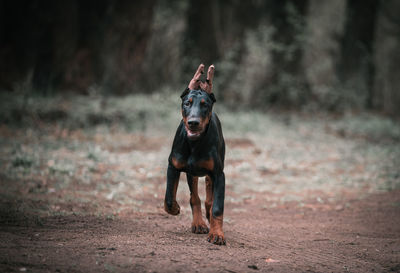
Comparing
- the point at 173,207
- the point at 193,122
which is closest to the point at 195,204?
the point at 173,207

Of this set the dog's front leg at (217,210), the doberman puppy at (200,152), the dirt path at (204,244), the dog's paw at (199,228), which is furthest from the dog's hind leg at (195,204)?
the dog's front leg at (217,210)

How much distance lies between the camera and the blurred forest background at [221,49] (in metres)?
12.7

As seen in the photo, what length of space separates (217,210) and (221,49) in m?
13.2

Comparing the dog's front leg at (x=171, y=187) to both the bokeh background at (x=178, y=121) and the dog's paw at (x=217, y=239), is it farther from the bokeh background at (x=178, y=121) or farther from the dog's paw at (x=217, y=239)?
the dog's paw at (x=217, y=239)

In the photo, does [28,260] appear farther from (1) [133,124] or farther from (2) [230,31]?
(2) [230,31]

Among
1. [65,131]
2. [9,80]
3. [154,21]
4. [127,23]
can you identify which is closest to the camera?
[65,131]

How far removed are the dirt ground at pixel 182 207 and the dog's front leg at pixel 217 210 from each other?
0.32ft

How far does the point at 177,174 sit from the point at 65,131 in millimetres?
7838

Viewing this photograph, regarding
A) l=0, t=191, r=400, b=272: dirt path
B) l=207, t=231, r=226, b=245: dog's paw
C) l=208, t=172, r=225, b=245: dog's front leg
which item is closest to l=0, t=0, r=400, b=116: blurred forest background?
l=0, t=191, r=400, b=272: dirt path

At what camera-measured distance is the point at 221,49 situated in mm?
16594

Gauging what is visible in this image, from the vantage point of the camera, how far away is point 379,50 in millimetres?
17922

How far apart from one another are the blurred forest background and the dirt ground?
261 cm

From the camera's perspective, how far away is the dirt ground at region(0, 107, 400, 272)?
12.0ft

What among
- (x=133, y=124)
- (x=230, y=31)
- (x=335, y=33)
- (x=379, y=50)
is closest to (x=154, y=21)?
(x=230, y=31)
